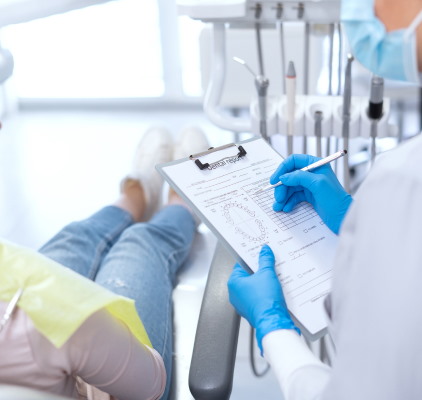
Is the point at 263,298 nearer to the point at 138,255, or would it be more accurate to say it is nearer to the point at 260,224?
the point at 260,224

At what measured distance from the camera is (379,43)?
761mm

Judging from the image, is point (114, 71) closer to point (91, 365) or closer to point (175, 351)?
point (175, 351)

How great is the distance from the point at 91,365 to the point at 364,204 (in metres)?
0.41

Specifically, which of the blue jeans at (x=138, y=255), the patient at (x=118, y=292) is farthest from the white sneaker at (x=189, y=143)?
the blue jeans at (x=138, y=255)

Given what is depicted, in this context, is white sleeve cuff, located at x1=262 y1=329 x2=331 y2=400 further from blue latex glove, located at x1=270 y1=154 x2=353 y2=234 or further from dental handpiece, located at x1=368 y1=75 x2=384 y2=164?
dental handpiece, located at x1=368 y1=75 x2=384 y2=164

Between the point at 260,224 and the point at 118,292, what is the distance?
1.18ft

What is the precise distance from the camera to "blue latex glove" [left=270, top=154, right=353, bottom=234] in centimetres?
101

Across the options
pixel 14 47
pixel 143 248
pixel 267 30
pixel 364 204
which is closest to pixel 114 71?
pixel 14 47

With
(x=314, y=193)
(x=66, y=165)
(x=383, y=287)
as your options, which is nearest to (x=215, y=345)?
(x=314, y=193)

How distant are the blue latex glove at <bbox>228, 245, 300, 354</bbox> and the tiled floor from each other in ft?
1.46

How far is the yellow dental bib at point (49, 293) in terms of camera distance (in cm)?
71

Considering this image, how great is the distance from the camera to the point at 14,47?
305 cm

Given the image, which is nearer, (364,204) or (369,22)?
(364,204)

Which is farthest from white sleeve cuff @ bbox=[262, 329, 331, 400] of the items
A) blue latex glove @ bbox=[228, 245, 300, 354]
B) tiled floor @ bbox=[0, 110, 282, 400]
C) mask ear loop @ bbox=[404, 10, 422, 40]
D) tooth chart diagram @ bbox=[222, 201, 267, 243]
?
tiled floor @ bbox=[0, 110, 282, 400]
